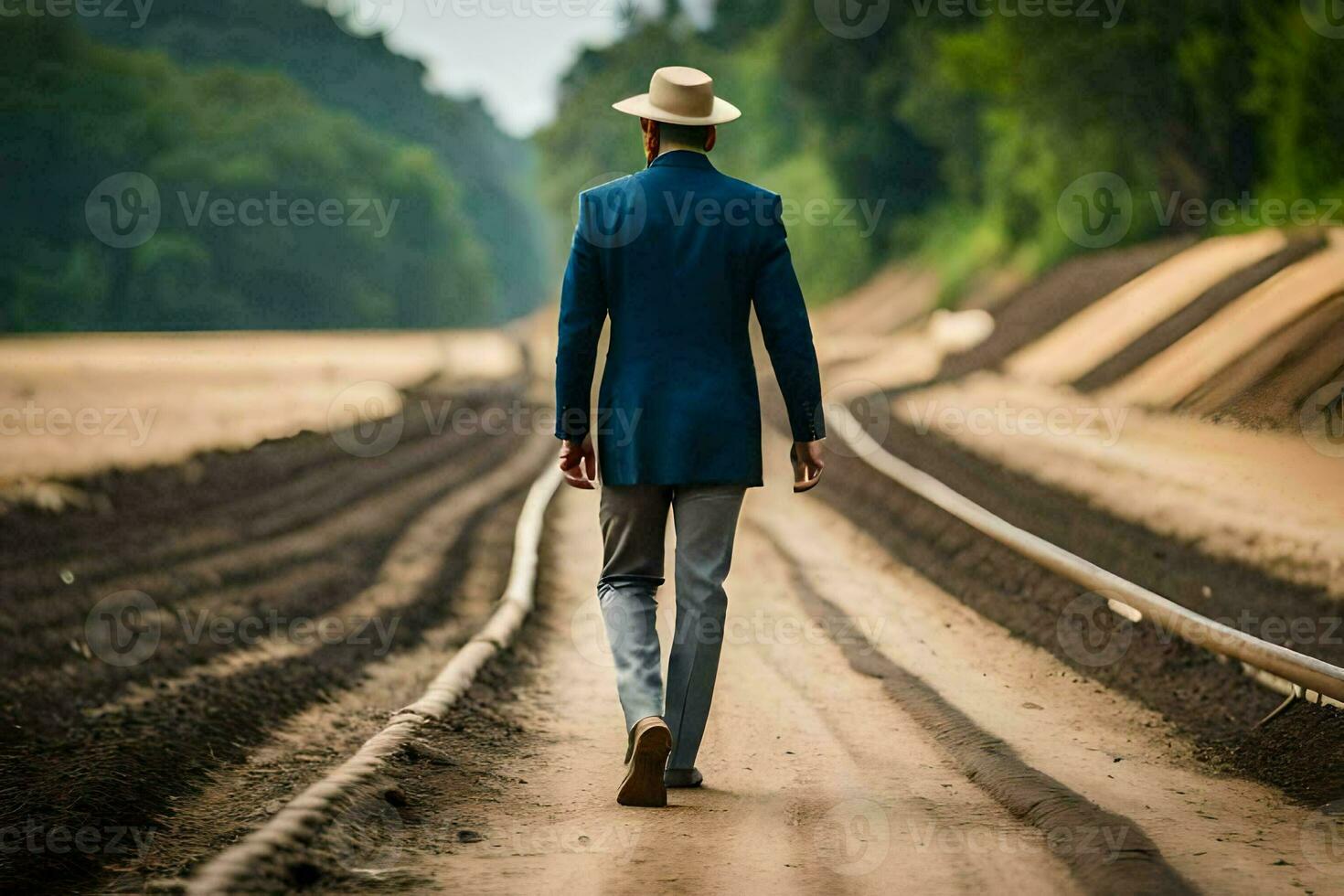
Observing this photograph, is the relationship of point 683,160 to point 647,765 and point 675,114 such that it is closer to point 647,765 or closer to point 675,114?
point 675,114

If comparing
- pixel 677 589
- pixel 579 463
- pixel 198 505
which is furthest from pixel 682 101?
pixel 198 505

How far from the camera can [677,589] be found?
552 cm

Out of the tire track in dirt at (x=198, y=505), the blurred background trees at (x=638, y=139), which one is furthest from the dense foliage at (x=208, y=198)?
the tire track in dirt at (x=198, y=505)

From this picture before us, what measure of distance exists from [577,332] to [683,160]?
0.76 metres

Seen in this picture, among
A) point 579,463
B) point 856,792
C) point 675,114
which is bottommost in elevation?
point 856,792

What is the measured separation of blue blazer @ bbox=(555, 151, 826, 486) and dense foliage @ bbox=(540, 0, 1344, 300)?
18500mm

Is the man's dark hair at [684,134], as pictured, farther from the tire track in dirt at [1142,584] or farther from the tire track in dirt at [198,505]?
the tire track in dirt at [198,505]

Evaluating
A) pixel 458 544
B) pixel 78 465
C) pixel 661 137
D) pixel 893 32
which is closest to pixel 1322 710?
pixel 661 137

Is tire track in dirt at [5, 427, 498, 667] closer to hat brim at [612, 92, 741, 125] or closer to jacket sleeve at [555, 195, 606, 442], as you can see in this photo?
jacket sleeve at [555, 195, 606, 442]

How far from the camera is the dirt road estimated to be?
14.4ft

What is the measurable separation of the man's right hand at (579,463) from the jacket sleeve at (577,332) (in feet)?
0.20

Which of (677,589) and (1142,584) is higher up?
(677,589)

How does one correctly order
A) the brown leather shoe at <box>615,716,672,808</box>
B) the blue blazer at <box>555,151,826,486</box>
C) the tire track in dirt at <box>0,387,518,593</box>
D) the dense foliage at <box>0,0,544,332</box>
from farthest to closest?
the dense foliage at <box>0,0,544,332</box> → the tire track in dirt at <box>0,387,518,593</box> → the blue blazer at <box>555,151,826,486</box> → the brown leather shoe at <box>615,716,672,808</box>

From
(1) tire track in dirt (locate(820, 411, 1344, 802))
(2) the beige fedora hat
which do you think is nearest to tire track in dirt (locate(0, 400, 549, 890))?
(2) the beige fedora hat
